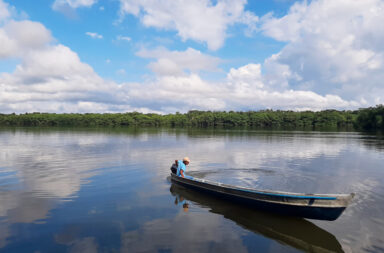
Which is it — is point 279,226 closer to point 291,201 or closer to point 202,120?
point 291,201

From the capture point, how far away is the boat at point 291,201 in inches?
389

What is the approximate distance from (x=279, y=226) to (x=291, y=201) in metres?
1.21

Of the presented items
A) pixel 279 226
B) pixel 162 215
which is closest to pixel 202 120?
pixel 162 215

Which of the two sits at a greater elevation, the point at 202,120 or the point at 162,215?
the point at 202,120

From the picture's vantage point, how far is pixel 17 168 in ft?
72.9

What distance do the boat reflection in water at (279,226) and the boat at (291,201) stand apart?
0.35 metres

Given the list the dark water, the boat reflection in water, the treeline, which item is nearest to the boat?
the boat reflection in water

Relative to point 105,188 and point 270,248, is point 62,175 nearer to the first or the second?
point 105,188

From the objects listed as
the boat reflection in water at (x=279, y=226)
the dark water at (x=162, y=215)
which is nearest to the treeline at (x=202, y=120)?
the dark water at (x=162, y=215)

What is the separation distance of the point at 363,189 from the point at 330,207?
849 centimetres

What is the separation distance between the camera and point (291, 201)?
35.1 ft

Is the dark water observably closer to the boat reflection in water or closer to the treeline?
the boat reflection in water

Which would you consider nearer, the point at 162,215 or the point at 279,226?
the point at 279,226

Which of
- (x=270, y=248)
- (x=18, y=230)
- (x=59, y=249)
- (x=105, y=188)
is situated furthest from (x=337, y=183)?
(x=18, y=230)
